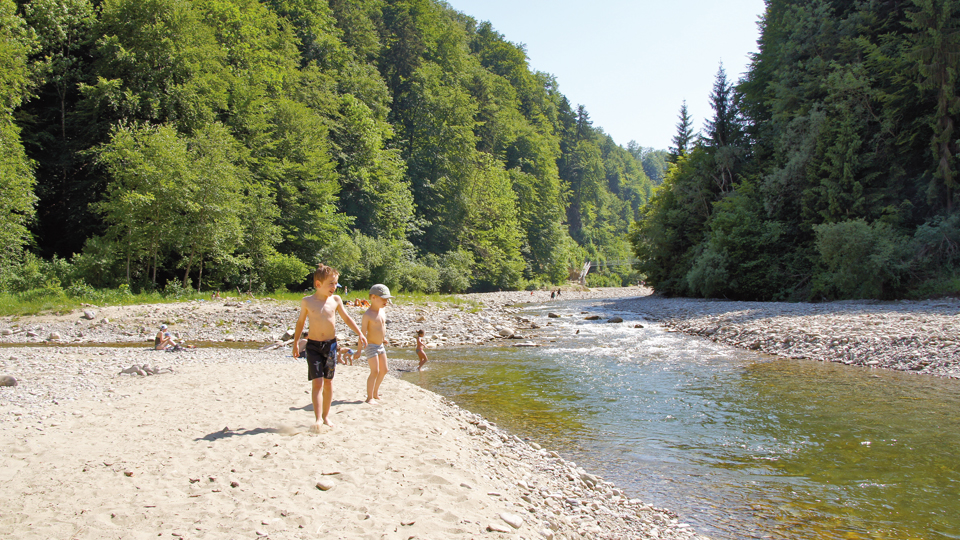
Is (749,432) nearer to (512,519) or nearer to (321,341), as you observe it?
(512,519)

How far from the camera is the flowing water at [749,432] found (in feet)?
16.8

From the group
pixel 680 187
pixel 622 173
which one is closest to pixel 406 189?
pixel 680 187

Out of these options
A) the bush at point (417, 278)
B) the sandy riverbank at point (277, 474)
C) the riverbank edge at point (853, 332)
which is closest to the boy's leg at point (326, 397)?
the sandy riverbank at point (277, 474)

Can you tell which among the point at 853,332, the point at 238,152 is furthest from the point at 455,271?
the point at 853,332

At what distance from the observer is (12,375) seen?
367 inches

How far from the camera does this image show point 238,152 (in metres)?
28.2

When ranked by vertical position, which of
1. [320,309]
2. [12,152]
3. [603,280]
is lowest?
[320,309]

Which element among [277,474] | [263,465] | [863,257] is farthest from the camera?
[863,257]

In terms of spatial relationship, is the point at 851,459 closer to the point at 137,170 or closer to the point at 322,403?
the point at 322,403

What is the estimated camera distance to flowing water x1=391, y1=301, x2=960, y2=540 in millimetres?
5121

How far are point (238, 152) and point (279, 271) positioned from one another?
6.89m

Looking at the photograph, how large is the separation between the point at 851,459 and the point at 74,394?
36.3 feet

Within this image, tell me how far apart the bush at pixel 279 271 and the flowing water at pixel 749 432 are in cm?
1810

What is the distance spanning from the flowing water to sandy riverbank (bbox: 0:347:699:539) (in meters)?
0.86
